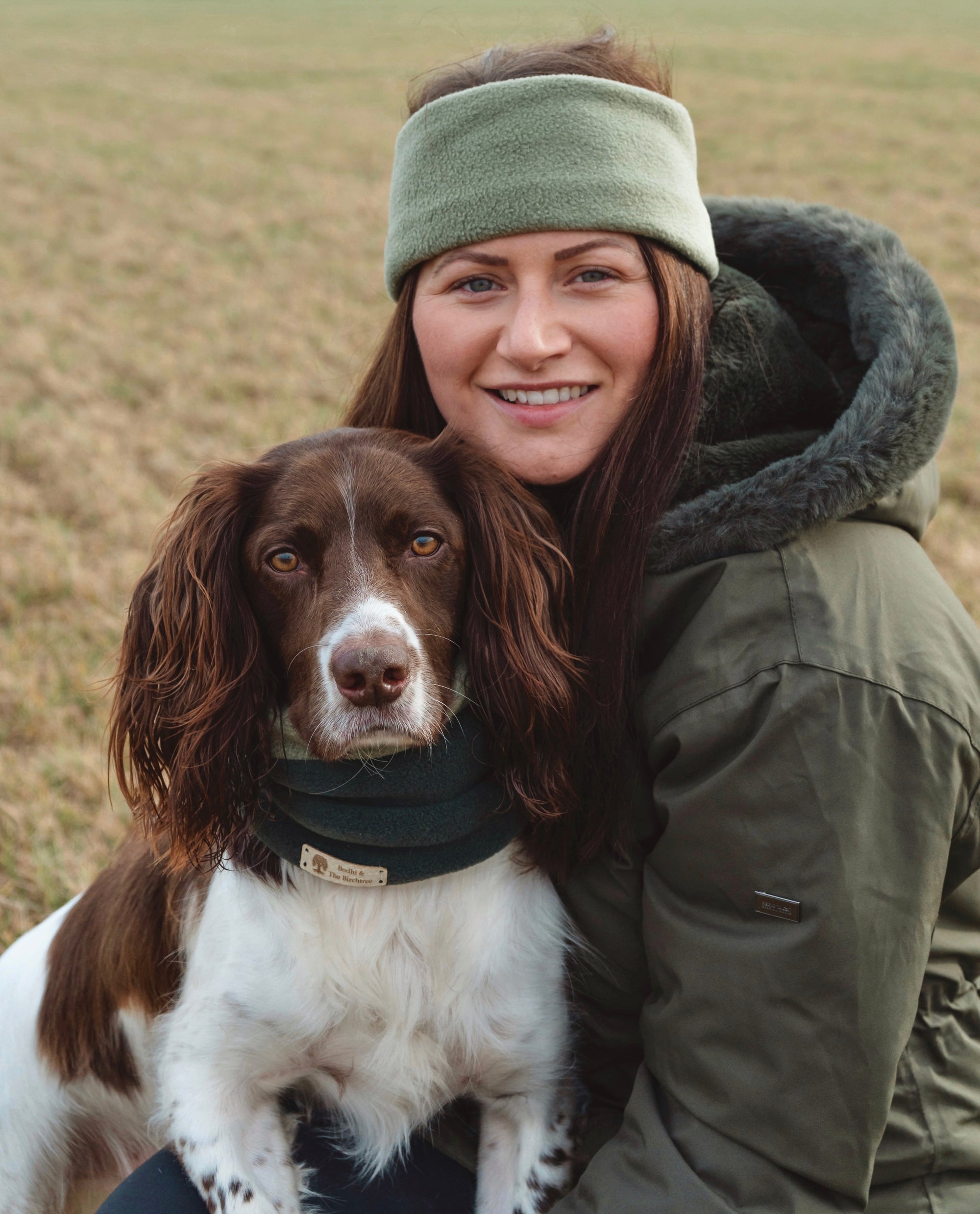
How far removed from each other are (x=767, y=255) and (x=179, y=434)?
5.05 metres

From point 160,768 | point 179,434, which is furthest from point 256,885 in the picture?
point 179,434

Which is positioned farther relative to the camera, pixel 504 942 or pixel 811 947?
pixel 504 942

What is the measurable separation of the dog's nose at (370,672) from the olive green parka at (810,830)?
0.43 metres

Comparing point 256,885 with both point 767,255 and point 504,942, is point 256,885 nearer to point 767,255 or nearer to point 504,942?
point 504,942

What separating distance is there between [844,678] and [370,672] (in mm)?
670

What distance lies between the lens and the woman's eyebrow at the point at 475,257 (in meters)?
2.15

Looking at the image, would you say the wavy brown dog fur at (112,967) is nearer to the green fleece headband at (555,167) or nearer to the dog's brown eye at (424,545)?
the dog's brown eye at (424,545)

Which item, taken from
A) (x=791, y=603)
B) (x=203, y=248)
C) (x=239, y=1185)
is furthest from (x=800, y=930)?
(x=203, y=248)

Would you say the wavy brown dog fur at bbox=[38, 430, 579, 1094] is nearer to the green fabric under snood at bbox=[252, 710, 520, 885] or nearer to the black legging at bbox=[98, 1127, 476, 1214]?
the green fabric under snood at bbox=[252, 710, 520, 885]

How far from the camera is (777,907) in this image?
1.72 meters

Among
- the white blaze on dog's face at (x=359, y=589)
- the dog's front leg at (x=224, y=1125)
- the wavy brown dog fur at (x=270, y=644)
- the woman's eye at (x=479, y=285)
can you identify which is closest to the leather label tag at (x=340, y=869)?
the wavy brown dog fur at (x=270, y=644)

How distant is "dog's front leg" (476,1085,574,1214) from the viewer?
2.10 meters

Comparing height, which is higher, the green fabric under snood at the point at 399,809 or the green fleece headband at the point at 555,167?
the green fleece headband at the point at 555,167

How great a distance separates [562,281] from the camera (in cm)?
215
